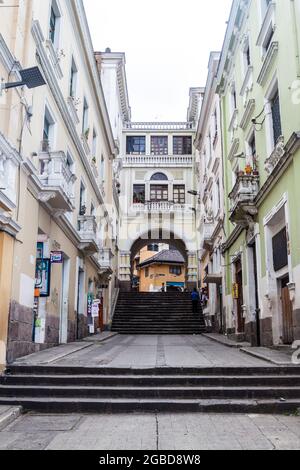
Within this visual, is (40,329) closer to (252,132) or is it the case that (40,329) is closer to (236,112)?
(252,132)

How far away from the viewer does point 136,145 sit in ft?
123

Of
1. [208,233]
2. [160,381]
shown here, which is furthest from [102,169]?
[160,381]

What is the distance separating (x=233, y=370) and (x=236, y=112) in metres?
11.7

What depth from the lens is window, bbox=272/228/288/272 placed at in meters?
11.6

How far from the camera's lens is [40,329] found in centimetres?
1175

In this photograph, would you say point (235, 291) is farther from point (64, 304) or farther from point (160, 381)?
point (160, 381)

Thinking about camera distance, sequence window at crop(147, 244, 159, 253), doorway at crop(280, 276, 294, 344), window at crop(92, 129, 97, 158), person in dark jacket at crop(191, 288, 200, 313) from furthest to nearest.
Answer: window at crop(147, 244, 159, 253)
person in dark jacket at crop(191, 288, 200, 313)
window at crop(92, 129, 97, 158)
doorway at crop(280, 276, 294, 344)

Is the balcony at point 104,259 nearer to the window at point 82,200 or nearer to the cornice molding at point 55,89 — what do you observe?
the window at point 82,200

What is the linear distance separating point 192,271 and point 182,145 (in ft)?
34.0

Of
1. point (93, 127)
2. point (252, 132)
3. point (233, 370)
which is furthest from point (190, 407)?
point (93, 127)

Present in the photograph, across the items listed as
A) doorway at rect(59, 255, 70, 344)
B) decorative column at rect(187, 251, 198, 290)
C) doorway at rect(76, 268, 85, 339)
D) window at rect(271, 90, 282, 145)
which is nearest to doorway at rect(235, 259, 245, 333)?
window at rect(271, 90, 282, 145)

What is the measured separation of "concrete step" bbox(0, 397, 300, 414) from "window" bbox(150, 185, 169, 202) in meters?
29.8

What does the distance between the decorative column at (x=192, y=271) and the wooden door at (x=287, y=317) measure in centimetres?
2158

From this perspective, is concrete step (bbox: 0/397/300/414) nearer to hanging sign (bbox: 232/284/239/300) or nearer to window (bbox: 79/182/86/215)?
hanging sign (bbox: 232/284/239/300)
